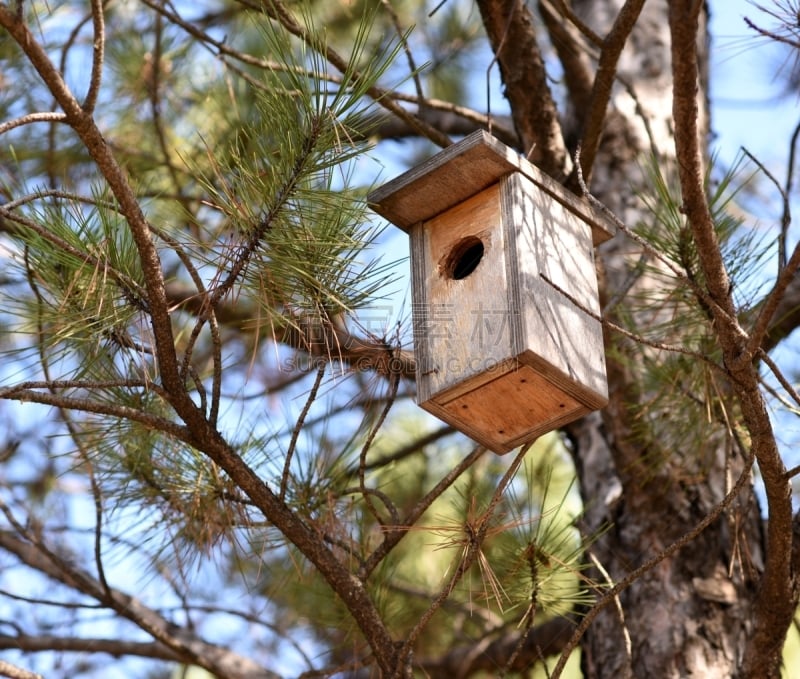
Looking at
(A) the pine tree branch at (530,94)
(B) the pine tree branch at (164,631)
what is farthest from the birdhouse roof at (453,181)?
(B) the pine tree branch at (164,631)

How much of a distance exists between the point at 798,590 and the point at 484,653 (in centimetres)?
101

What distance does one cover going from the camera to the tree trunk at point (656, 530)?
2578 millimetres

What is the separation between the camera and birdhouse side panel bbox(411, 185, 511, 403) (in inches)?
77.4

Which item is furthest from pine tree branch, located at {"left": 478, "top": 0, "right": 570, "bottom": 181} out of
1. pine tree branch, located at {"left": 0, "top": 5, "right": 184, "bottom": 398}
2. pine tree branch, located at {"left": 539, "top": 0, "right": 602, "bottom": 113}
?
pine tree branch, located at {"left": 0, "top": 5, "right": 184, "bottom": 398}

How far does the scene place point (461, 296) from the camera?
2055 mm

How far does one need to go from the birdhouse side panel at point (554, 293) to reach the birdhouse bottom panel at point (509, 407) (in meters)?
0.02

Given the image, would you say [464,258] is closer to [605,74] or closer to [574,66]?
[605,74]

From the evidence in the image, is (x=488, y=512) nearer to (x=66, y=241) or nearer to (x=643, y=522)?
(x=66, y=241)

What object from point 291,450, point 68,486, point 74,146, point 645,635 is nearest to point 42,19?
point 74,146

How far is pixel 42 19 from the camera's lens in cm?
343

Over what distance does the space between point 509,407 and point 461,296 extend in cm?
19

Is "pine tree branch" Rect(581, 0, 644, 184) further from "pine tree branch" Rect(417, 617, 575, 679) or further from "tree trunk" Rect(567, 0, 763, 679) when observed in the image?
"pine tree branch" Rect(417, 617, 575, 679)

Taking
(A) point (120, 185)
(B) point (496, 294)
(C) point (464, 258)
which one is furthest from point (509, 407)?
(A) point (120, 185)

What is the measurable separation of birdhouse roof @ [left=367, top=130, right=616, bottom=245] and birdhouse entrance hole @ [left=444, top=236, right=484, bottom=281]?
72mm
